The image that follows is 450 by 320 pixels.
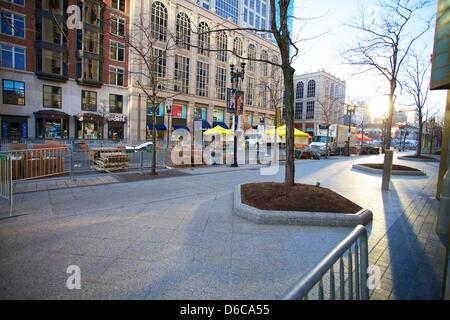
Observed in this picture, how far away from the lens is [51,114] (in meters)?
33.4

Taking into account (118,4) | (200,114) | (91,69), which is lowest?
(200,114)

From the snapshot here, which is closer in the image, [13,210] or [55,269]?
[55,269]

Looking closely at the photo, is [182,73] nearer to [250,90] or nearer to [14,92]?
[250,90]

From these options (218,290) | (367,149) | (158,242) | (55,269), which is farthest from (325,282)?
(367,149)

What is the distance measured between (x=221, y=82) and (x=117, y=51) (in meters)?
21.6

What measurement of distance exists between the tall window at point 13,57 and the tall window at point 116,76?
1089 cm

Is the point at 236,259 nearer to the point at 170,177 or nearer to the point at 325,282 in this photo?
the point at 325,282

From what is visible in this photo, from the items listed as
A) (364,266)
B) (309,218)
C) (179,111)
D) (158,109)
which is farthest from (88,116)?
(364,266)

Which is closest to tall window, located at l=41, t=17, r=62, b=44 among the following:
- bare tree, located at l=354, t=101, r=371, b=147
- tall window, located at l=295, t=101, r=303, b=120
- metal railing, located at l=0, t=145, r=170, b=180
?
metal railing, located at l=0, t=145, r=170, b=180

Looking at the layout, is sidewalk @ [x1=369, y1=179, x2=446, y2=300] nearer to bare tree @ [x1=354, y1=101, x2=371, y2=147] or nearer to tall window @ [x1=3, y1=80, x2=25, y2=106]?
bare tree @ [x1=354, y1=101, x2=371, y2=147]

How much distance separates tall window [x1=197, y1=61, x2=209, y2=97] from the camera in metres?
49.3

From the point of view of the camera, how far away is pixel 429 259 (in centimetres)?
407
